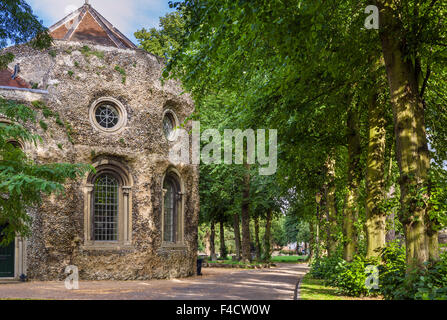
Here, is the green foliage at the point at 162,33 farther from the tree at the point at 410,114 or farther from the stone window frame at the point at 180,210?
the tree at the point at 410,114

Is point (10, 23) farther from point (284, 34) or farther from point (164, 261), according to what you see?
point (164, 261)

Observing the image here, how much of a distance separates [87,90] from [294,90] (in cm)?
1359

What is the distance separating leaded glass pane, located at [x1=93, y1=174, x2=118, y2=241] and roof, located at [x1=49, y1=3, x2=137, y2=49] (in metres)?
6.65

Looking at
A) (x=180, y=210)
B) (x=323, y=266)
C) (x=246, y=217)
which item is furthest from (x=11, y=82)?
(x=246, y=217)

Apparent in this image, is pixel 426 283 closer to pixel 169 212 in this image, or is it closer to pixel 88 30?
pixel 169 212

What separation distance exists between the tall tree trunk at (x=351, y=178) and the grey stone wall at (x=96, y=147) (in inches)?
402

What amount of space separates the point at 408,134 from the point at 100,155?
663 inches

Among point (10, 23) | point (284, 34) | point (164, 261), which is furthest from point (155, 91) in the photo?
point (284, 34)

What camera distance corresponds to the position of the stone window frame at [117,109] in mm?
22703

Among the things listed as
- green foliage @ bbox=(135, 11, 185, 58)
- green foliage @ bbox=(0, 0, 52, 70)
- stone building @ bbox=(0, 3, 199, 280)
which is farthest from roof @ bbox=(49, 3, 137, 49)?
green foliage @ bbox=(0, 0, 52, 70)

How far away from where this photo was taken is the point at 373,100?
1268 centimetres

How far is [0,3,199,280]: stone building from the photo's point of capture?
21.0 metres

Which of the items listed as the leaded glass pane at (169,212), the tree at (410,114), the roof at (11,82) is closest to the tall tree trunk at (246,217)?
the leaded glass pane at (169,212)

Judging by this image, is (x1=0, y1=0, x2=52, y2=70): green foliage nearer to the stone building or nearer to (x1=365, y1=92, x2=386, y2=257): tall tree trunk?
(x1=365, y1=92, x2=386, y2=257): tall tree trunk
